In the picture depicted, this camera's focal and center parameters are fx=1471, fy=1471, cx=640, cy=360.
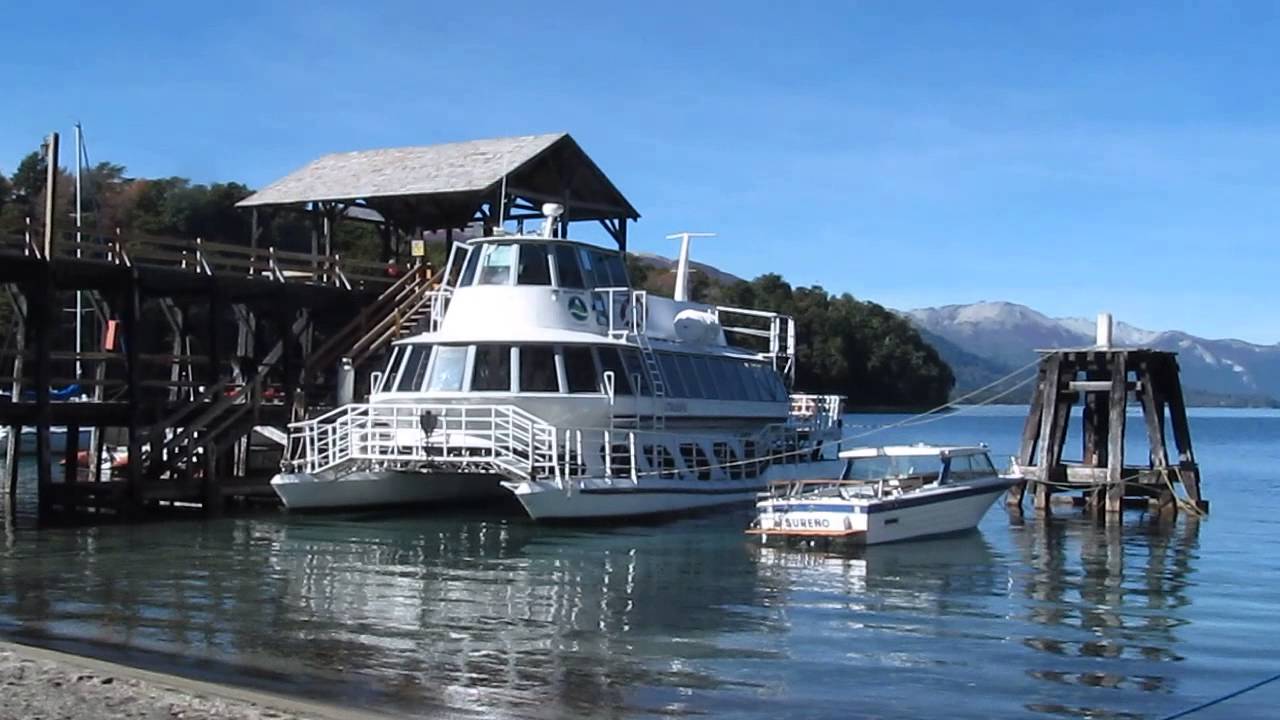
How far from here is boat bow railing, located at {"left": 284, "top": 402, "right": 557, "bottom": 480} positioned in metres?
25.6

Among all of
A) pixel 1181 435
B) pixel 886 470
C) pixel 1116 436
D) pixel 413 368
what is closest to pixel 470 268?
pixel 413 368

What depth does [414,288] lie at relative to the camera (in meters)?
35.3

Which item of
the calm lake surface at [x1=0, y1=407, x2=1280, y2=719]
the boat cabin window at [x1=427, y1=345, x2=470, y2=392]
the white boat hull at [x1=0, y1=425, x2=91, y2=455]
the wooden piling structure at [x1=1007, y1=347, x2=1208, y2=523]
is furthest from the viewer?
the white boat hull at [x1=0, y1=425, x2=91, y2=455]

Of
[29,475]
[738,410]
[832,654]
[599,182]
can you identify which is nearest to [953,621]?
[832,654]

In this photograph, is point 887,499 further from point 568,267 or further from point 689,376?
point 568,267

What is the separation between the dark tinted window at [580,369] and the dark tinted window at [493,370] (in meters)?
1.12

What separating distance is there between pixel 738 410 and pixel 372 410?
8.56 m

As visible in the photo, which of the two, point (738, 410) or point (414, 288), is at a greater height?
point (414, 288)

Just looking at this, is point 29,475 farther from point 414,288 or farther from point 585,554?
point 585,554

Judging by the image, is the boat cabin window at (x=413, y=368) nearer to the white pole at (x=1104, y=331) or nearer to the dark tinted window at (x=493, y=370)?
the dark tinted window at (x=493, y=370)

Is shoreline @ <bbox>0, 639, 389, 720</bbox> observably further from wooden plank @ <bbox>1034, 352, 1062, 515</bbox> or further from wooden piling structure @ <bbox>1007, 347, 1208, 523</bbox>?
wooden plank @ <bbox>1034, 352, 1062, 515</bbox>

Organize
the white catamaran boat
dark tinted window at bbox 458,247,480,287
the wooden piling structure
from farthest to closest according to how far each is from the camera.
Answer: the wooden piling structure < dark tinted window at bbox 458,247,480,287 < the white catamaran boat

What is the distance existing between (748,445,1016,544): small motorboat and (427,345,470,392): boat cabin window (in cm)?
618

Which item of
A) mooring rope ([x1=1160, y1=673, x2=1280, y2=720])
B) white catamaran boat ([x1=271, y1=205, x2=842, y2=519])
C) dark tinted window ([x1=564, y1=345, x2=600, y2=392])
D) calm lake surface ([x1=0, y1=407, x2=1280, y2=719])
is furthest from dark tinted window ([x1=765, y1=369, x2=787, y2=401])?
mooring rope ([x1=1160, y1=673, x2=1280, y2=720])
